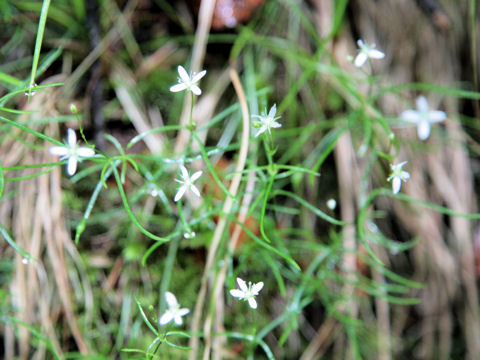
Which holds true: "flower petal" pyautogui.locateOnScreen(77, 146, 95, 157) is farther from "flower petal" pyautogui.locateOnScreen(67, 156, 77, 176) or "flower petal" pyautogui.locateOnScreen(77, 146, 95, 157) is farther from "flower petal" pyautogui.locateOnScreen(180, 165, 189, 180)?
"flower petal" pyautogui.locateOnScreen(180, 165, 189, 180)

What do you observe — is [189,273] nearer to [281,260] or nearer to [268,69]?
[281,260]

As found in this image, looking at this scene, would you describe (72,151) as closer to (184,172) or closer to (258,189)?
(184,172)

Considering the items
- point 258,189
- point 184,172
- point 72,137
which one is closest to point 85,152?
point 72,137

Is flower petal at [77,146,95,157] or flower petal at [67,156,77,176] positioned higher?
flower petal at [77,146,95,157]

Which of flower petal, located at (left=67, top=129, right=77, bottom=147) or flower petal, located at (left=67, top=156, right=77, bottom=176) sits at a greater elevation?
flower petal, located at (left=67, top=129, right=77, bottom=147)

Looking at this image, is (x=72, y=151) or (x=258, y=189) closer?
(x=72, y=151)

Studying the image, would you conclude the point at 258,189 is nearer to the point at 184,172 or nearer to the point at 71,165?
the point at 184,172

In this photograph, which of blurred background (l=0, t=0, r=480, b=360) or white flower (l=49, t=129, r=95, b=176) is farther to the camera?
blurred background (l=0, t=0, r=480, b=360)

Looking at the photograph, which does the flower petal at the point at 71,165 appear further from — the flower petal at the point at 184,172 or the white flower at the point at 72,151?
the flower petal at the point at 184,172

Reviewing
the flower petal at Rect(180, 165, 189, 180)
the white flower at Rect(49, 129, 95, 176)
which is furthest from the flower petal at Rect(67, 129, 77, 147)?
the flower petal at Rect(180, 165, 189, 180)

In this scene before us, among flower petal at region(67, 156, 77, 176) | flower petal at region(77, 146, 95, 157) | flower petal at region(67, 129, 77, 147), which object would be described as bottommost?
flower petal at region(67, 156, 77, 176)

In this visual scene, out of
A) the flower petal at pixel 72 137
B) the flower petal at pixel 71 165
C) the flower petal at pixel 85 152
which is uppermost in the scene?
the flower petal at pixel 72 137

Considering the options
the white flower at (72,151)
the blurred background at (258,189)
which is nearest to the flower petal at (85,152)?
the white flower at (72,151)

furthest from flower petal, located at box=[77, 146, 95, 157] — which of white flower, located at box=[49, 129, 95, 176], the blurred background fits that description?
the blurred background
